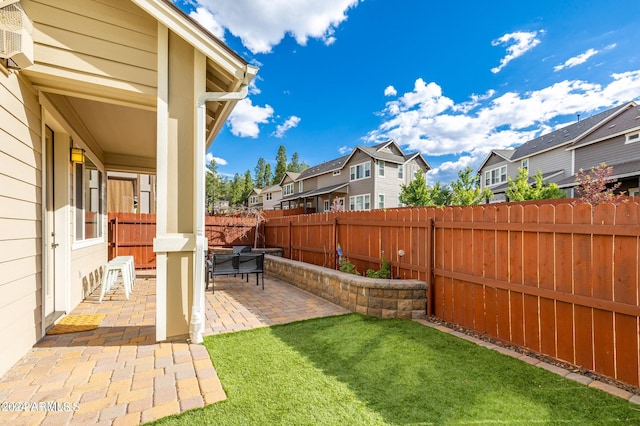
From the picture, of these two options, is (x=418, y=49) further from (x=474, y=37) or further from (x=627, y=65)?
(x=627, y=65)

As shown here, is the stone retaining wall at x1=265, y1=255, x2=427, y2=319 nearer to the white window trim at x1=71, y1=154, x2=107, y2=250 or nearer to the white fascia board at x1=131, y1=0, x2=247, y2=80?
the white fascia board at x1=131, y1=0, x2=247, y2=80

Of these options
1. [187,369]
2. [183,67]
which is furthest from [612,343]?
[183,67]

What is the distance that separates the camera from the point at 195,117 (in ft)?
11.4

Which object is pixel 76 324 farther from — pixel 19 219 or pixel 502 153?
pixel 502 153

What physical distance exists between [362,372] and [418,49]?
1694 centimetres

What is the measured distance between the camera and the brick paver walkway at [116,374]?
2062 millimetres

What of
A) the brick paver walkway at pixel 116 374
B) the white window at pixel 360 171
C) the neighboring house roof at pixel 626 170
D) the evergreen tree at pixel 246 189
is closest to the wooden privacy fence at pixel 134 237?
the brick paver walkway at pixel 116 374

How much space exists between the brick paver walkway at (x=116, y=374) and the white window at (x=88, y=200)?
1.53 metres

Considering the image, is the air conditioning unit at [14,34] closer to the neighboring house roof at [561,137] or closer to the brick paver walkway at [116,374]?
the brick paver walkway at [116,374]

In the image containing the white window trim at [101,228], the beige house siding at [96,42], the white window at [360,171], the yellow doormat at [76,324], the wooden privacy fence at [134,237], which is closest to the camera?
the beige house siding at [96,42]

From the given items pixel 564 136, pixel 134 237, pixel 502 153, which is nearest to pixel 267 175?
pixel 502 153

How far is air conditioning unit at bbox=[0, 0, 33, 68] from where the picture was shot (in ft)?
8.20

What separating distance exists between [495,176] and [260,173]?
54.3 meters

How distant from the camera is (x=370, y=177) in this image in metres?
21.5
